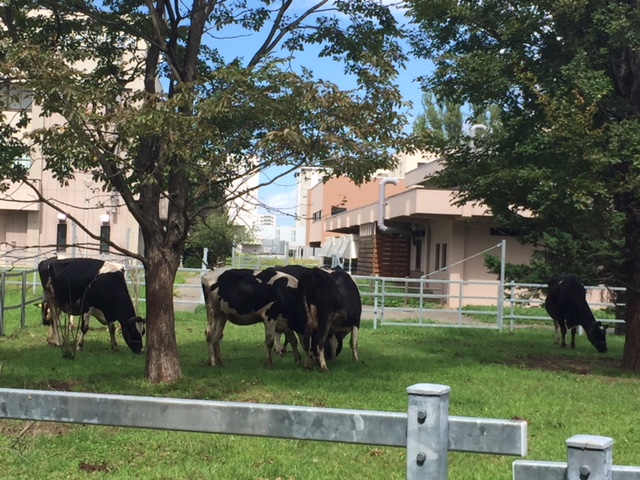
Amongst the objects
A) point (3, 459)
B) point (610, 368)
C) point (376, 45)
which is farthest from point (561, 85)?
point (3, 459)

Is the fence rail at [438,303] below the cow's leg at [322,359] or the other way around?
the other way around

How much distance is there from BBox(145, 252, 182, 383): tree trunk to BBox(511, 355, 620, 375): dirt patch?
6070 mm

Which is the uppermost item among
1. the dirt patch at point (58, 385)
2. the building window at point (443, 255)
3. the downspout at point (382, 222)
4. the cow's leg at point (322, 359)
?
the downspout at point (382, 222)

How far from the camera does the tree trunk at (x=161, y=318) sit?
33.7ft

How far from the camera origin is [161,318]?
1030 cm

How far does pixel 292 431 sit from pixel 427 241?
30.2 meters

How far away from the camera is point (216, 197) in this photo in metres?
11.6

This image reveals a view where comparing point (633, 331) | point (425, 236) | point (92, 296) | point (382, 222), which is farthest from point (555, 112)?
point (382, 222)

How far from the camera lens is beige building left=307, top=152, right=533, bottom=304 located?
27453mm

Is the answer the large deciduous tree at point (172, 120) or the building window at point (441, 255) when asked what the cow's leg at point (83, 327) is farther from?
the building window at point (441, 255)

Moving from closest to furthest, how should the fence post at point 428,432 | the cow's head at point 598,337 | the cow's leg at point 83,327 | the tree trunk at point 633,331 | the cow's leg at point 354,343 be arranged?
1. the fence post at point 428,432
2. the cow's leg at point 354,343
3. the tree trunk at point 633,331
4. the cow's leg at point 83,327
5. the cow's head at point 598,337

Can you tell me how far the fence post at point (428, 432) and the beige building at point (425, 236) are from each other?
1665 centimetres

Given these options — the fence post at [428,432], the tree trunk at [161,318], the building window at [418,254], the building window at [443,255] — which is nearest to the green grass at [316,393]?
the tree trunk at [161,318]

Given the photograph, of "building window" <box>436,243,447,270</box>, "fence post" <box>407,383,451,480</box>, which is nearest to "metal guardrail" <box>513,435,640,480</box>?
"fence post" <box>407,383,451,480</box>
